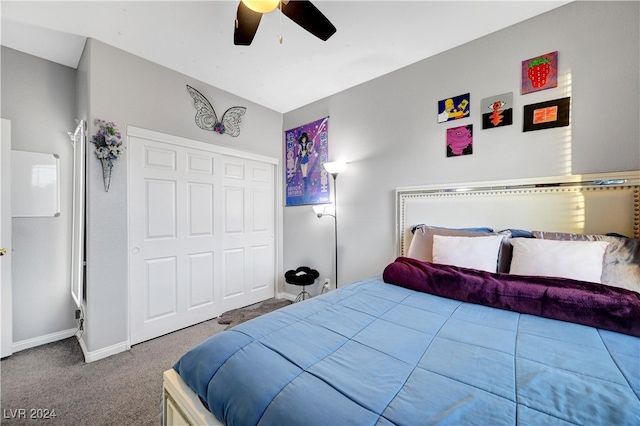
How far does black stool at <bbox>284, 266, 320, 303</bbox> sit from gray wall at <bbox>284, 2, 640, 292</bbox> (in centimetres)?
14

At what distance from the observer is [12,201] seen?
2.21 m

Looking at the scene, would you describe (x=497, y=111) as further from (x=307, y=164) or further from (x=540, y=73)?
(x=307, y=164)

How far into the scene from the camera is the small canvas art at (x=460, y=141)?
7.23ft

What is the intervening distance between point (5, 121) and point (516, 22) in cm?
428

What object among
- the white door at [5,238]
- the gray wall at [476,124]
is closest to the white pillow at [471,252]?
the gray wall at [476,124]

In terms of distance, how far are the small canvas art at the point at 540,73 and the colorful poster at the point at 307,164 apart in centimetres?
196

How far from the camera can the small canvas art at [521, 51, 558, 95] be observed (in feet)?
6.06

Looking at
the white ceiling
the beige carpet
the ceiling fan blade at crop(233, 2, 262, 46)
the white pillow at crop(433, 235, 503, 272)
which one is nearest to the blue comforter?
the white pillow at crop(433, 235, 503, 272)

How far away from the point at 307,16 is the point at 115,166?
2.04m

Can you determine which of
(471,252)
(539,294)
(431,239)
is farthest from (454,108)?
(539,294)

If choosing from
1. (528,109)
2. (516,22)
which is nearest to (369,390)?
(528,109)

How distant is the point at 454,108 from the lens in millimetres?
2271

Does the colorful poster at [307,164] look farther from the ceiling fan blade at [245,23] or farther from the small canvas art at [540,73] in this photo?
the small canvas art at [540,73]

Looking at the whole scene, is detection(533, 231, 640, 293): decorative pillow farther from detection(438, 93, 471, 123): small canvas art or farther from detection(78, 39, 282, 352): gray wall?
detection(78, 39, 282, 352): gray wall
